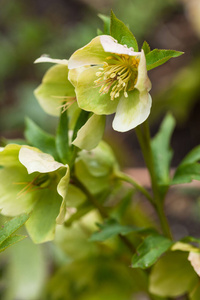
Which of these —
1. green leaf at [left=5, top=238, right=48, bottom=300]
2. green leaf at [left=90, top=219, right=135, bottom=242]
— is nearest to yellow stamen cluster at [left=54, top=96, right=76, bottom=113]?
green leaf at [left=90, top=219, right=135, bottom=242]

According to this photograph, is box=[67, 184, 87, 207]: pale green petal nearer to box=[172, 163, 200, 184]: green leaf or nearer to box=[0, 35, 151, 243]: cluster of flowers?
box=[0, 35, 151, 243]: cluster of flowers

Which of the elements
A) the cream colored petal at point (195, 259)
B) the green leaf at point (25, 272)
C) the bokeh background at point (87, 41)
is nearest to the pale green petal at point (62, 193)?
the cream colored petal at point (195, 259)

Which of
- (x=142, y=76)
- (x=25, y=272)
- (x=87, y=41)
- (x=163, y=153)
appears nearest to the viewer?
(x=142, y=76)

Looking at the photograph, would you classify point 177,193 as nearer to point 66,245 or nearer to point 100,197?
point 66,245

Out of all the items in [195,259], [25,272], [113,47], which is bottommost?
[25,272]

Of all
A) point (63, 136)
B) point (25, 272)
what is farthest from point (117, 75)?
point (25, 272)

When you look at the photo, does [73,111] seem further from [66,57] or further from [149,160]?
[66,57]

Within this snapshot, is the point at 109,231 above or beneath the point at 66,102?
beneath
